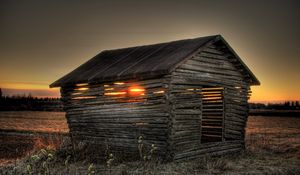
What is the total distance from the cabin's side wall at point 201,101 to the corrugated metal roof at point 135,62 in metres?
0.49

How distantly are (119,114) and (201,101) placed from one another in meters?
3.11

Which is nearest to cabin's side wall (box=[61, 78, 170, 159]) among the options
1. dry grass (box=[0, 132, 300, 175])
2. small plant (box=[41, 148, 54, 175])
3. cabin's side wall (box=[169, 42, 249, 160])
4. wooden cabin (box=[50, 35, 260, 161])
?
wooden cabin (box=[50, 35, 260, 161])

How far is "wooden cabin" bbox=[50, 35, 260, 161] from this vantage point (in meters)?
12.1

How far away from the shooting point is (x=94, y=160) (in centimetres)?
1277

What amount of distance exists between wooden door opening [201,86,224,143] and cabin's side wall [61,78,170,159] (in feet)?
11.3

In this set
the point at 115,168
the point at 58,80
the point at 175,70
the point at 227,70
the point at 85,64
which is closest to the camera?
the point at 115,168

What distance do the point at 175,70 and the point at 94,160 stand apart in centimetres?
437

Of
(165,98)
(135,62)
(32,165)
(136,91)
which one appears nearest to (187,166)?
(165,98)

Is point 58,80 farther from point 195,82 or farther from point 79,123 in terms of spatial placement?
point 195,82

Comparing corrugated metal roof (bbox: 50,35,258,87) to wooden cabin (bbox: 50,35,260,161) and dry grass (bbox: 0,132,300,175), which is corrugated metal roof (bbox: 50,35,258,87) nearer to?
wooden cabin (bbox: 50,35,260,161)

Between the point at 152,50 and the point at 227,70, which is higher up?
the point at 152,50

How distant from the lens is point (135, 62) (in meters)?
14.0

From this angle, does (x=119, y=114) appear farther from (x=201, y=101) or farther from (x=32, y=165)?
(x=32, y=165)

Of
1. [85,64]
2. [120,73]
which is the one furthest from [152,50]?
[85,64]
